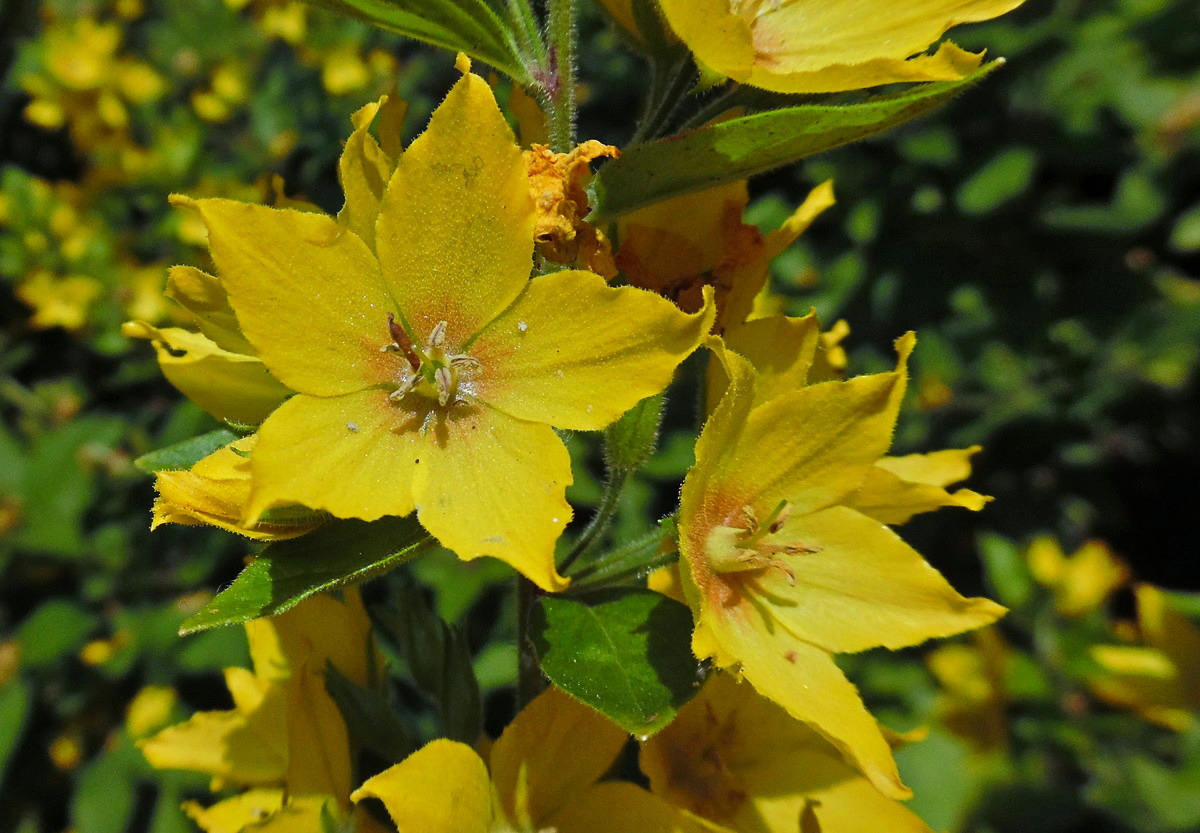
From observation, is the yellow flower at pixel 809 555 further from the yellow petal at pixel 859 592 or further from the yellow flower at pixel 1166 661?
the yellow flower at pixel 1166 661

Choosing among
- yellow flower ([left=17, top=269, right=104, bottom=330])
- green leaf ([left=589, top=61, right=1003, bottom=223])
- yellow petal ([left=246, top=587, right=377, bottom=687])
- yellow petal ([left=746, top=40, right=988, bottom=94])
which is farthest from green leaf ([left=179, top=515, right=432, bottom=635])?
yellow flower ([left=17, top=269, right=104, bottom=330])

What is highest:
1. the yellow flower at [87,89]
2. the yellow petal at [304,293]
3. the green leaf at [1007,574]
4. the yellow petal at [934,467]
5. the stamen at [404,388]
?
the yellow petal at [304,293]

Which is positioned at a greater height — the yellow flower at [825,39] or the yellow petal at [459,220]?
the yellow flower at [825,39]

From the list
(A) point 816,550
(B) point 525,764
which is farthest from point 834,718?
(B) point 525,764

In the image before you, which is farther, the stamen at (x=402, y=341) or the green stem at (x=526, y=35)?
the green stem at (x=526, y=35)

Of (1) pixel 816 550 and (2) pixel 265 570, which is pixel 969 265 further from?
(2) pixel 265 570

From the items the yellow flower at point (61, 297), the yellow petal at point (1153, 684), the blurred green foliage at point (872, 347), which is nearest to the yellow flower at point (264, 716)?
the blurred green foliage at point (872, 347)

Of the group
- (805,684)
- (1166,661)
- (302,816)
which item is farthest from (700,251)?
(1166,661)
